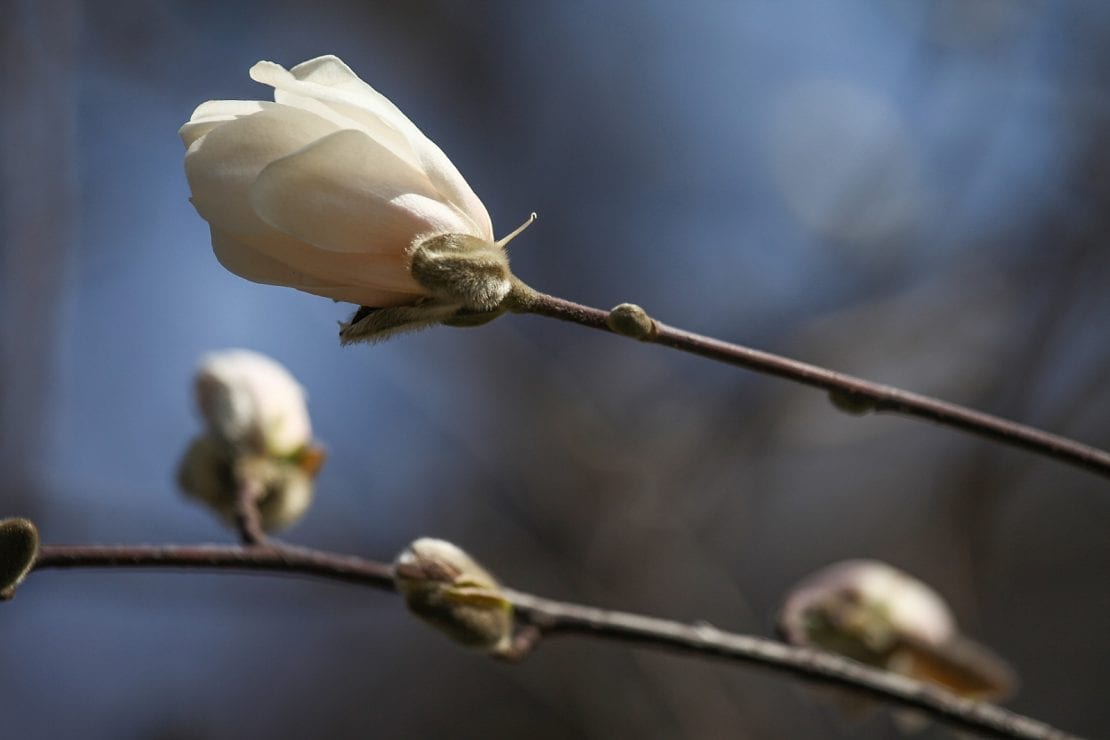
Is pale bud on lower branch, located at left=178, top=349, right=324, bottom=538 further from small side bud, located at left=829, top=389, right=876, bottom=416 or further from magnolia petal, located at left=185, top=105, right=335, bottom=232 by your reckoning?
small side bud, located at left=829, top=389, right=876, bottom=416

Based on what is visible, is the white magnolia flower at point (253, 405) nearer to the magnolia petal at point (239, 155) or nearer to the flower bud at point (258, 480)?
the flower bud at point (258, 480)

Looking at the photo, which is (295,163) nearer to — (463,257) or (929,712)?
(463,257)

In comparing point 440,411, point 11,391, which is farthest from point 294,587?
point 11,391

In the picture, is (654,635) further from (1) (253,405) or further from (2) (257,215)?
(1) (253,405)

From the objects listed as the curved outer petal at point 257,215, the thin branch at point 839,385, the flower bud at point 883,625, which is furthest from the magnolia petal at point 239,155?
the flower bud at point 883,625

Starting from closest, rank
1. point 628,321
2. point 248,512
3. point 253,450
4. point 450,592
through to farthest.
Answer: point 628,321 → point 450,592 → point 248,512 → point 253,450

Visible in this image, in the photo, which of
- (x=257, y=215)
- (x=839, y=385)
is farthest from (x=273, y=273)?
(x=839, y=385)
